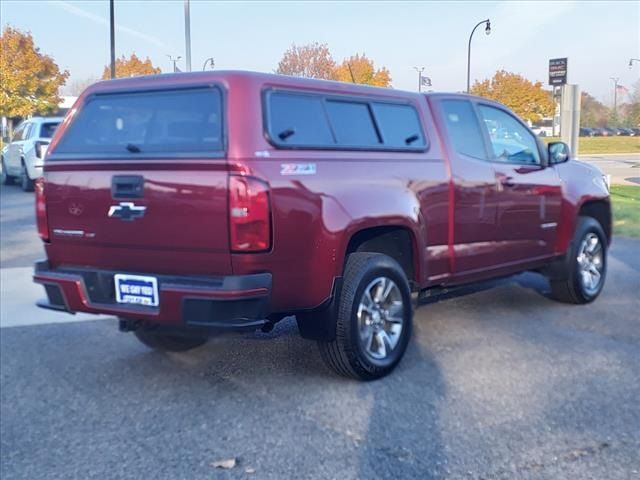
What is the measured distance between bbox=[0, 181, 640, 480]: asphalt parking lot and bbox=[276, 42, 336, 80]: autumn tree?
→ 30920 mm

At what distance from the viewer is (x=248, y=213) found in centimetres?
401

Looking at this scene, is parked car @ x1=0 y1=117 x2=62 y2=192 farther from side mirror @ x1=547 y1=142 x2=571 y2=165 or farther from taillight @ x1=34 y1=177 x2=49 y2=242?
side mirror @ x1=547 y1=142 x2=571 y2=165

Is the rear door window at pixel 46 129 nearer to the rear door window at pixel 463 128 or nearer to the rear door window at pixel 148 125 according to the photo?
the rear door window at pixel 148 125

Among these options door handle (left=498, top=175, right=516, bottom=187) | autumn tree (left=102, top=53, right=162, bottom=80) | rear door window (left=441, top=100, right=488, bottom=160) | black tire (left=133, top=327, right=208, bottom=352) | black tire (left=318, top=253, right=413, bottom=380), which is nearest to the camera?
black tire (left=318, top=253, right=413, bottom=380)

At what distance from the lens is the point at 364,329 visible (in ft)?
15.9

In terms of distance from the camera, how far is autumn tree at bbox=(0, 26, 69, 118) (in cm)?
4284

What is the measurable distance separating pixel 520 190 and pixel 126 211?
129 inches

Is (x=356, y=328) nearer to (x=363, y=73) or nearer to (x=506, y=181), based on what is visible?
(x=506, y=181)

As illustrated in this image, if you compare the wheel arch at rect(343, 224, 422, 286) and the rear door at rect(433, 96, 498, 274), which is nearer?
the wheel arch at rect(343, 224, 422, 286)

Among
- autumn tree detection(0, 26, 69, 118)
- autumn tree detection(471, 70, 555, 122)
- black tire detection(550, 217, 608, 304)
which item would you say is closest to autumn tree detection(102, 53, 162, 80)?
autumn tree detection(0, 26, 69, 118)

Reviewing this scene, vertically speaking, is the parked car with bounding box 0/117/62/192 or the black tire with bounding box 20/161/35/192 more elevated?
the parked car with bounding box 0/117/62/192

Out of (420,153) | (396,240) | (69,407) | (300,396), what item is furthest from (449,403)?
(69,407)

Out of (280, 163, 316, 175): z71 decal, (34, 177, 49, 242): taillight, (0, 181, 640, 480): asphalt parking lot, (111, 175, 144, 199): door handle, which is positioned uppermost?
(280, 163, 316, 175): z71 decal

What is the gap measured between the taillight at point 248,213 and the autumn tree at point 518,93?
31.6 meters
